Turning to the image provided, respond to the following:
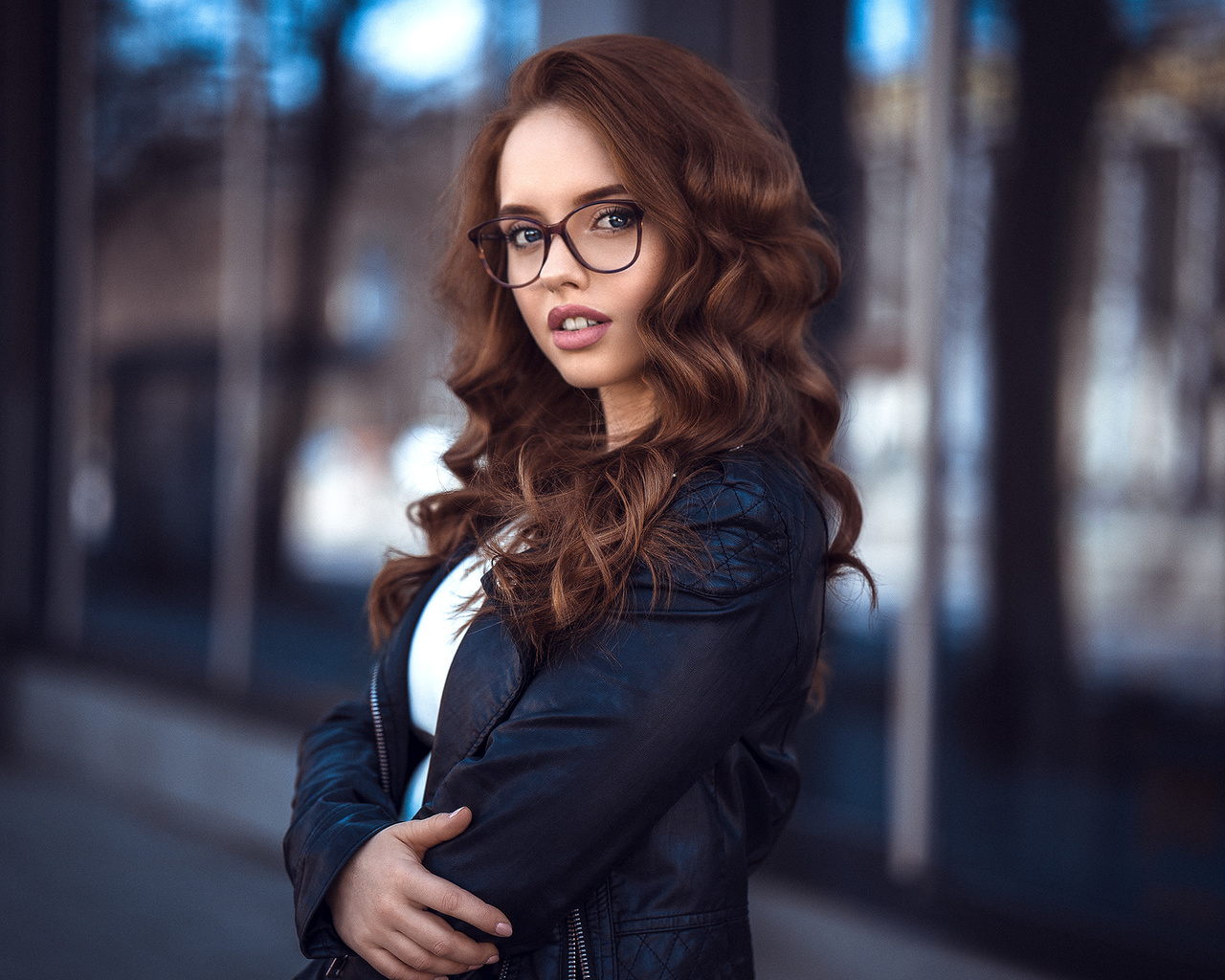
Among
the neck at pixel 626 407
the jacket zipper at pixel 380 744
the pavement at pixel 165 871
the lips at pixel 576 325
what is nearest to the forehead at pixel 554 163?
the lips at pixel 576 325

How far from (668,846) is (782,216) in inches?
33.0

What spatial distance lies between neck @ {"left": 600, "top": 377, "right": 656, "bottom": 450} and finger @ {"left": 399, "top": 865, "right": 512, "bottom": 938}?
0.60 meters

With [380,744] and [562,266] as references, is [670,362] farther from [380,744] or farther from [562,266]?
[380,744]

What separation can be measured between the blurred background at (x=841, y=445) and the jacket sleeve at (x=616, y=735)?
0.64 meters

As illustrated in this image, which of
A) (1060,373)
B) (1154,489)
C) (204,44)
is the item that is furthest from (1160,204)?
(204,44)

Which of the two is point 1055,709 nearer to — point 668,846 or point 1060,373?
point 1060,373

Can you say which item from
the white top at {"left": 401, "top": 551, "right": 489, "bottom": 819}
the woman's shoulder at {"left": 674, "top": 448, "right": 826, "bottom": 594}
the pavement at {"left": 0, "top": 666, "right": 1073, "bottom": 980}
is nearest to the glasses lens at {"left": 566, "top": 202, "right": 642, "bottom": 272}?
the woman's shoulder at {"left": 674, "top": 448, "right": 826, "bottom": 594}

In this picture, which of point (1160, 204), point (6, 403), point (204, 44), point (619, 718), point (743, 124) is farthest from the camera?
point (6, 403)

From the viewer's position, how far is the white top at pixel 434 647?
1.42m

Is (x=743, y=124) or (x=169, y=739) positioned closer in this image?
(x=743, y=124)

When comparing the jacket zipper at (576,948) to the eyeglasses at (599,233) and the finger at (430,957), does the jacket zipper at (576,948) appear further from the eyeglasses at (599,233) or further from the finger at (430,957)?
the eyeglasses at (599,233)

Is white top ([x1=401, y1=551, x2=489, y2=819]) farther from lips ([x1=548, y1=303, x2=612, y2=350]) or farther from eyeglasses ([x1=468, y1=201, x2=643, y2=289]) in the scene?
eyeglasses ([x1=468, y1=201, x2=643, y2=289])

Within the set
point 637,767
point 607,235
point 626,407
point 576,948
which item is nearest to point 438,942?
point 576,948

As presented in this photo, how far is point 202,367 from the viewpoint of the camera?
20.2 feet
